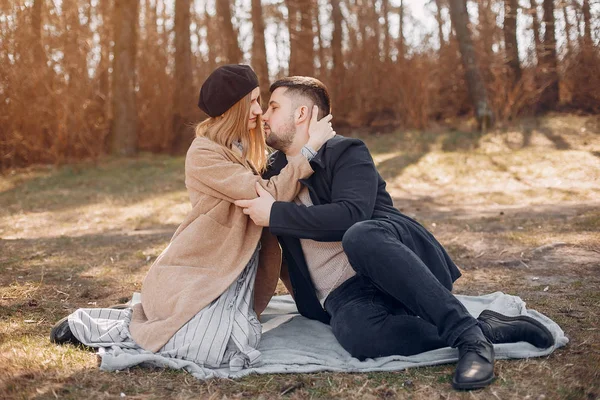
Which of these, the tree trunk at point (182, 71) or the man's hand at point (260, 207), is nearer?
the man's hand at point (260, 207)

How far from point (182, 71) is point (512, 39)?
7675 millimetres

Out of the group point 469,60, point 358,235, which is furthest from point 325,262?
point 469,60

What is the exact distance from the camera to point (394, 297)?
308 cm

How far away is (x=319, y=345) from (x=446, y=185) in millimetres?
7812

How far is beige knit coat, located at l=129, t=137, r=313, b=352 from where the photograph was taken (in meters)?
3.11

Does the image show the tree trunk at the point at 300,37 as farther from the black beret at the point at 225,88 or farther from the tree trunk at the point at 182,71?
the black beret at the point at 225,88

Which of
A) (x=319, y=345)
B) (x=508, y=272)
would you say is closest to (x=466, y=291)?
(x=508, y=272)

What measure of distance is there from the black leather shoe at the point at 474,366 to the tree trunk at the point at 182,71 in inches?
473

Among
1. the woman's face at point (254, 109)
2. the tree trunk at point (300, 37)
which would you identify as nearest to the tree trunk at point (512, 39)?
the tree trunk at point (300, 37)

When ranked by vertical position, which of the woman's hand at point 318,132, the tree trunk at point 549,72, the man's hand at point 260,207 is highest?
the tree trunk at point 549,72

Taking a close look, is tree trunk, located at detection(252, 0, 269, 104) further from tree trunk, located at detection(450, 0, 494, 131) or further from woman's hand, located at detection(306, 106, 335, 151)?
woman's hand, located at detection(306, 106, 335, 151)

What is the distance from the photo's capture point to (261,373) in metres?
2.95

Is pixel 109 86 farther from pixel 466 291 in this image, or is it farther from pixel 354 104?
pixel 466 291

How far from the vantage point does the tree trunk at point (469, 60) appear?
13867mm
